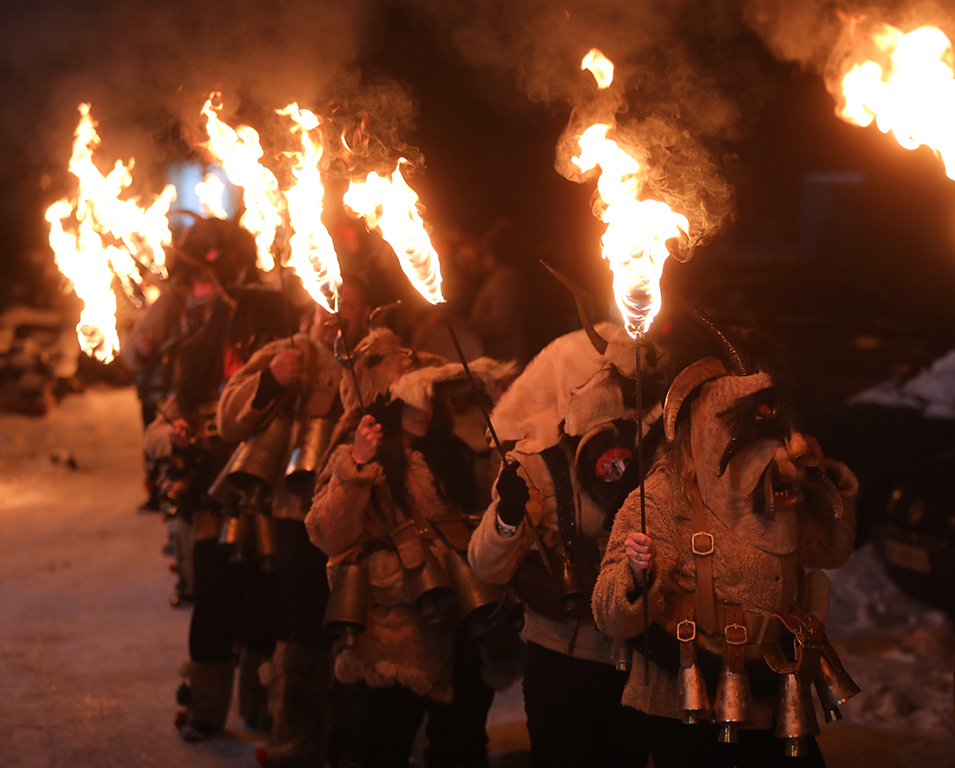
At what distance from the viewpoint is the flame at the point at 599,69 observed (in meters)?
3.98

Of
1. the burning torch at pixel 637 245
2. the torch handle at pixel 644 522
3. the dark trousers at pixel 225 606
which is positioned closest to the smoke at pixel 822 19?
the burning torch at pixel 637 245

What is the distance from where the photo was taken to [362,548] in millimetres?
3828

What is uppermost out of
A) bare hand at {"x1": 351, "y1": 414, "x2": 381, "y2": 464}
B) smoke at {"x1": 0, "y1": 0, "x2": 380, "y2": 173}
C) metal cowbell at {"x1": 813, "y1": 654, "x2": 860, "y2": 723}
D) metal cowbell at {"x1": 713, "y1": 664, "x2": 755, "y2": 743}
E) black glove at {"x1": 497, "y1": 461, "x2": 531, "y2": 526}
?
smoke at {"x1": 0, "y1": 0, "x2": 380, "y2": 173}

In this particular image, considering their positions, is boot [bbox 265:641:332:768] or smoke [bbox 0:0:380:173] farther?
smoke [bbox 0:0:380:173]

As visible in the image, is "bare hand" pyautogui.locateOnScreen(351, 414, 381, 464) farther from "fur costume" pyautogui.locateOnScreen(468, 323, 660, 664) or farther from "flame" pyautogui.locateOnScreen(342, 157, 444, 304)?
"flame" pyautogui.locateOnScreen(342, 157, 444, 304)

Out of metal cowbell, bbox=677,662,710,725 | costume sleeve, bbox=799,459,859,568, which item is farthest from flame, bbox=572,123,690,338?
metal cowbell, bbox=677,662,710,725

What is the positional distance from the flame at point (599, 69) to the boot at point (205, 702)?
10.6ft

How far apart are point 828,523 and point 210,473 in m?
3.41

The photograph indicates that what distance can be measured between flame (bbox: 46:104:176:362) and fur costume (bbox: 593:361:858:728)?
321cm

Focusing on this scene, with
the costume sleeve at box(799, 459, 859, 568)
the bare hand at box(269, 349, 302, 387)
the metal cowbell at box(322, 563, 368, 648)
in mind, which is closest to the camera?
the costume sleeve at box(799, 459, 859, 568)

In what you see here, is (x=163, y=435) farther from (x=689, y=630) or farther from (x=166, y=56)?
(x=689, y=630)

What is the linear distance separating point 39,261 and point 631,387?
1993 cm

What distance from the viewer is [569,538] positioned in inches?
134

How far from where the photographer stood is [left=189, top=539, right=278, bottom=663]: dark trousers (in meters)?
4.83
